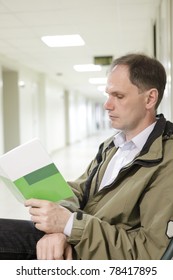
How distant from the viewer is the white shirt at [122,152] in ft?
4.61

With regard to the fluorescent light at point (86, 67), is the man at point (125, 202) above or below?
below

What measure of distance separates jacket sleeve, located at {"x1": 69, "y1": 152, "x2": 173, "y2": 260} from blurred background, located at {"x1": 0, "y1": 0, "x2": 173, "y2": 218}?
1.16 meters

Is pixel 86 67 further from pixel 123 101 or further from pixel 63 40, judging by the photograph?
pixel 123 101

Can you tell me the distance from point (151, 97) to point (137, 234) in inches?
22.7

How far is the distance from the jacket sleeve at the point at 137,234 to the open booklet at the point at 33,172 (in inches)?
5.9

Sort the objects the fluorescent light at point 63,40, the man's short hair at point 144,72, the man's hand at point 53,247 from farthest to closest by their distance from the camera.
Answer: the fluorescent light at point 63,40
the man's short hair at point 144,72
the man's hand at point 53,247

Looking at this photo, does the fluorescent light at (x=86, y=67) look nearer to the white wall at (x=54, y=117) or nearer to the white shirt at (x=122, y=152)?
the white wall at (x=54, y=117)

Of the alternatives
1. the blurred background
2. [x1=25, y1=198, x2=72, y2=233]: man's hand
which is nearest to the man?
[x1=25, y1=198, x2=72, y2=233]: man's hand

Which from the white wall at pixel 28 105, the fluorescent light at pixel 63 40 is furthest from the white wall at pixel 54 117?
the fluorescent light at pixel 63 40

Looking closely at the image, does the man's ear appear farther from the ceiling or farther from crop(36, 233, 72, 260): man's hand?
the ceiling

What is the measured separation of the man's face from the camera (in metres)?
1.37

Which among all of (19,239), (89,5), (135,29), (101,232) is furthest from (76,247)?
(135,29)

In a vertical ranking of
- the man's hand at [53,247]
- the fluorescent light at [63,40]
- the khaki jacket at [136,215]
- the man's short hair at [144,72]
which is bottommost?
the man's hand at [53,247]
